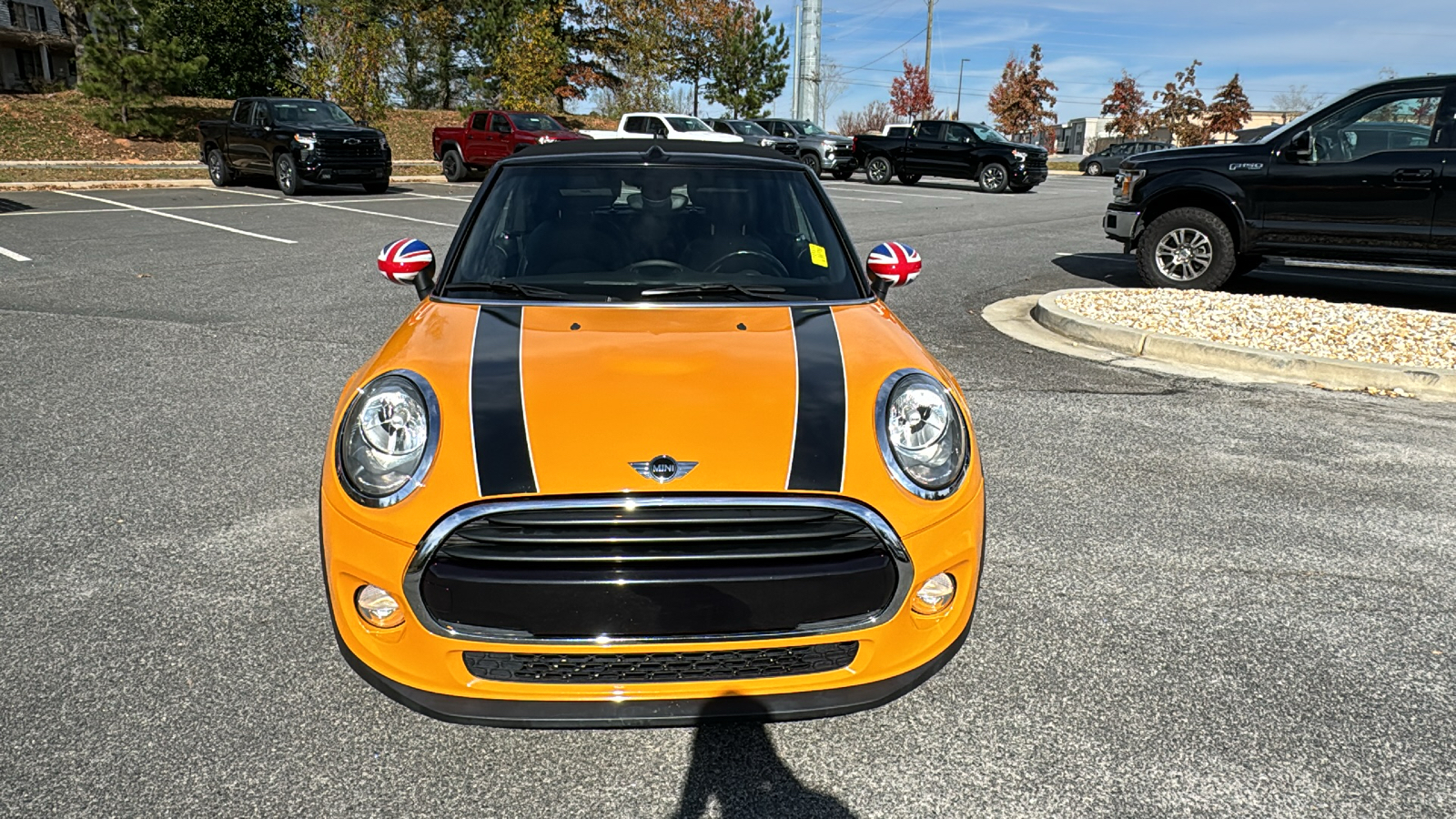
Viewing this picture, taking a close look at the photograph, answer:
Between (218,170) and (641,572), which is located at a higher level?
(218,170)

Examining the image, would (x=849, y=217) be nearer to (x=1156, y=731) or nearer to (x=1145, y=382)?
(x=1145, y=382)

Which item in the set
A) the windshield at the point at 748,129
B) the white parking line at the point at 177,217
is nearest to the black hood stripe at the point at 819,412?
the white parking line at the point at 177,217

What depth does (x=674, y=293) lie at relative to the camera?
11.1ft

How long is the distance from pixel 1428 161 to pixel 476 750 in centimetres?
876

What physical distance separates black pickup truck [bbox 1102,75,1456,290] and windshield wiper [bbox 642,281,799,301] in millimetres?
7030

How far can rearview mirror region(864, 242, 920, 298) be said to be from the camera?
3.86 meters

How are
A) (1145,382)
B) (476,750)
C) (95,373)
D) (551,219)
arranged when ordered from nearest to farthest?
(476,750), (551,219), (95,373), (1145,382)

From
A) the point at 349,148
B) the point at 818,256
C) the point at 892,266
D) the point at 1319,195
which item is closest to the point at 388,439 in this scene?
the point at 818,256

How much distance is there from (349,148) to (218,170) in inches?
141

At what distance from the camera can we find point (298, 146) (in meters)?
17.9

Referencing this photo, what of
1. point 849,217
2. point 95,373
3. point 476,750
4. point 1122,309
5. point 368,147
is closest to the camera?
point 476,750

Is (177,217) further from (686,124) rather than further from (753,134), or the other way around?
(753,134)

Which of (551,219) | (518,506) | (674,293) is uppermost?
(551,219)

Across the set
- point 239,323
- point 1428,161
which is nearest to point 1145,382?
point 1428,161
